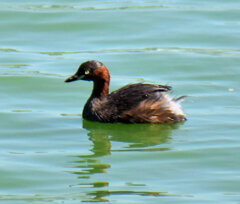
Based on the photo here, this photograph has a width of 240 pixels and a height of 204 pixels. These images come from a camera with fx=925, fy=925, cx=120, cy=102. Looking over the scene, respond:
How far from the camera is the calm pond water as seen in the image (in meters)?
8.44

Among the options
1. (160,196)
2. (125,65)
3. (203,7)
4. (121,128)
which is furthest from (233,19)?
(160,196)

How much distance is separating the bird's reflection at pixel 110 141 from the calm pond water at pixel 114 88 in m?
0.01

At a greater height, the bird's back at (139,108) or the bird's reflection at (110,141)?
the bird's back at (139,108)

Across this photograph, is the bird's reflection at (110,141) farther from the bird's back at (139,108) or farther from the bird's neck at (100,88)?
the bird's neck at (100,88)

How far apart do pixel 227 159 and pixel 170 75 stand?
3748 millimetres

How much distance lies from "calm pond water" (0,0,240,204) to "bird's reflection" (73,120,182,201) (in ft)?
0.04

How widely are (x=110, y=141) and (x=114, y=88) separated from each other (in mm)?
2308

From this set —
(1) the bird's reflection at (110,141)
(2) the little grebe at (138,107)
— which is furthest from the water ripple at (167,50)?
(1) the bird's reflection at (110,141)

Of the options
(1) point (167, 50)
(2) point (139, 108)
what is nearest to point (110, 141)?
(2) point (139, 108)

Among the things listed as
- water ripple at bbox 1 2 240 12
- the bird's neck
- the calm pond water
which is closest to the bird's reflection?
the calm pond water

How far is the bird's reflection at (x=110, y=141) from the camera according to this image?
866cm

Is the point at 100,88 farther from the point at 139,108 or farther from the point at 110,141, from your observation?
the point at 110,141

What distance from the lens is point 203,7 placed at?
54.2 feet

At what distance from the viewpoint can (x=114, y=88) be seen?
12234 mm
